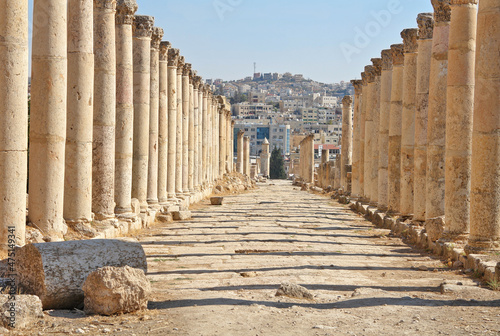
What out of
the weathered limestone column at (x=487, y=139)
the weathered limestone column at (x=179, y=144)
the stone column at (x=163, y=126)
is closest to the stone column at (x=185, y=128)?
the weathered limestone column at (x=179, y=144)

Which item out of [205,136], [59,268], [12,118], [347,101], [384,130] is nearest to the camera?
[59,268]

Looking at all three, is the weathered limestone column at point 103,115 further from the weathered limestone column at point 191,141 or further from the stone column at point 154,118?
the weathered limestone column at point 191,141

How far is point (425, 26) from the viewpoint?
1897cm

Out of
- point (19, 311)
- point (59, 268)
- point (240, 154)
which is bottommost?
point (19, 311)

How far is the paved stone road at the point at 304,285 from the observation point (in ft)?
27.5

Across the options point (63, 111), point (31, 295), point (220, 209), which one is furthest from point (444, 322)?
point (220, 209)

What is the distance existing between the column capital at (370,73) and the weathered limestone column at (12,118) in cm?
1884

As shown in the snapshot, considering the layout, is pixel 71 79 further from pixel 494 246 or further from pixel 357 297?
pixel 494 246

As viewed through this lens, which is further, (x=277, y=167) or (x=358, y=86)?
(x=277, y=167)

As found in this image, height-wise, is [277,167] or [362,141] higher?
[362,141]

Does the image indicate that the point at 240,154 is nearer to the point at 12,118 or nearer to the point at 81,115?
the point at 81,115

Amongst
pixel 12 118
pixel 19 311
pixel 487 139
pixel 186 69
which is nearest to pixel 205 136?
pixel 186 69

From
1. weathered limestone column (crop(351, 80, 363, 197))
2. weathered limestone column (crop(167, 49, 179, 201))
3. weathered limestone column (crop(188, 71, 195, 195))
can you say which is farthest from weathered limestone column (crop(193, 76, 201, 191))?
weathered limestone column (crop(351, 80, 363, 197))

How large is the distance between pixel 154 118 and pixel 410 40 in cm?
847
